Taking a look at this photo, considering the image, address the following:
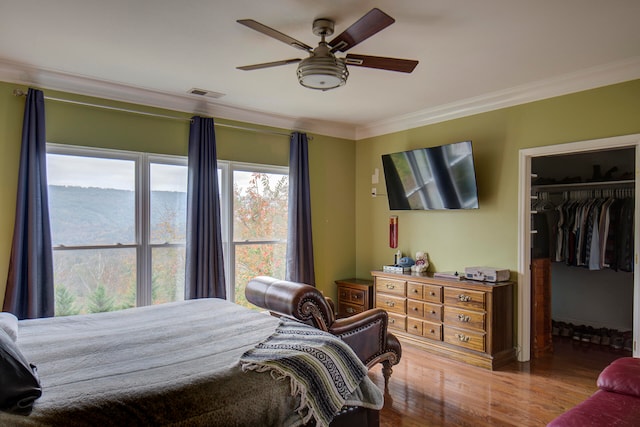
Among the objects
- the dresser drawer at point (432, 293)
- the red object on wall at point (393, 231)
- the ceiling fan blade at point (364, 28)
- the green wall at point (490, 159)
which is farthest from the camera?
the red object on wall at point (393, 231)

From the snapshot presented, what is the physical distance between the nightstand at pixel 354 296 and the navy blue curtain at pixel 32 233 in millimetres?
3248

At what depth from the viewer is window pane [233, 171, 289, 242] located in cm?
482

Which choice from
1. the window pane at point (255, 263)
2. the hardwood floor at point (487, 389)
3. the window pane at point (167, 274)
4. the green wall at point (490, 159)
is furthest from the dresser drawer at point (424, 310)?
the window pane at point (167, 274)

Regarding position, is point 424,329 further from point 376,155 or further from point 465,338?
point 376,155

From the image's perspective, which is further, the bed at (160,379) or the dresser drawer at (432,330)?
the dresser drawer at (432,330)

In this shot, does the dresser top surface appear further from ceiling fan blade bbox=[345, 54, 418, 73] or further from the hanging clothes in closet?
ceiling fan blade bbox=[345, 54, 418, 73]

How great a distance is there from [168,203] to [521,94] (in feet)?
12.1

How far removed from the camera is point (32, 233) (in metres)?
3.43

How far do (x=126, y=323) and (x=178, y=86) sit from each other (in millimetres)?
2319

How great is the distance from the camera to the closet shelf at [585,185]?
15.0 feet

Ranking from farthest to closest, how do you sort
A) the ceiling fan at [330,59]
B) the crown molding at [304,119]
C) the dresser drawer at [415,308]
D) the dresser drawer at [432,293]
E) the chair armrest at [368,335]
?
the dresser drawer at [415,308]
the dresser drawer at [432,293]
the crown molding at [304,119]
the chair armrest at [368,335]
the ceiling fan at [330,59]

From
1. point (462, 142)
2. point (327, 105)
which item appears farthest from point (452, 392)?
point (327, 105)

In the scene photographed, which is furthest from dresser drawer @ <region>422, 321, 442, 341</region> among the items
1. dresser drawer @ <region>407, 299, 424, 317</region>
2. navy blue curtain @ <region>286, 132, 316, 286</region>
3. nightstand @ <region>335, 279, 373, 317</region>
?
navy blue curtain @ <region>286, 132, 316, 286</region>

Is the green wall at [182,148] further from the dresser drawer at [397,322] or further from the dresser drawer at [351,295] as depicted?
the dresser drawer at [397,322]
